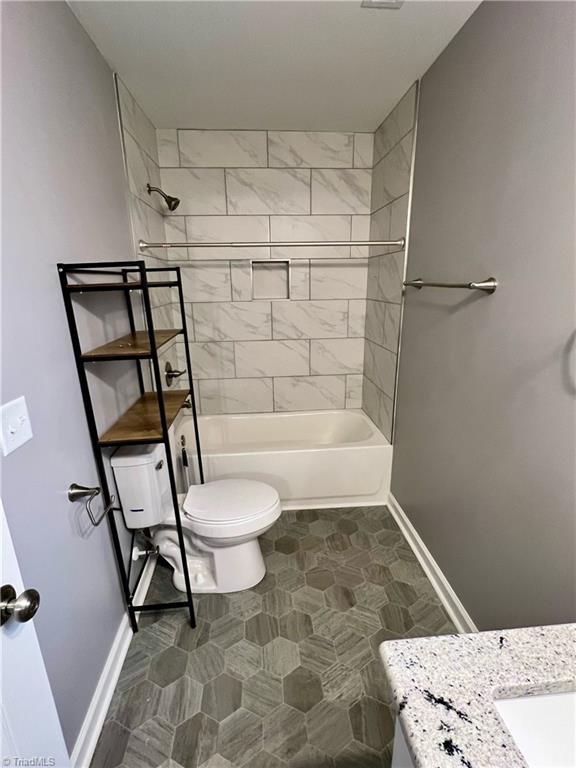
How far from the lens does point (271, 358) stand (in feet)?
9.32

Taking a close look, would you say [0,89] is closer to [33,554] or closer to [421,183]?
[33,554]

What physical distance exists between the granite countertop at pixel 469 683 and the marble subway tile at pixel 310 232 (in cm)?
244

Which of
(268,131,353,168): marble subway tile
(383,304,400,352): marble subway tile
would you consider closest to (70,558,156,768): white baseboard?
(383,304,400,352): marble subway tile

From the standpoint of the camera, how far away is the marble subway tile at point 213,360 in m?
2.77

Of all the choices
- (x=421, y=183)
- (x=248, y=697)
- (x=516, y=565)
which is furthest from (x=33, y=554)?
(x=421, y=183)

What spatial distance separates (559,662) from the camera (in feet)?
2.02

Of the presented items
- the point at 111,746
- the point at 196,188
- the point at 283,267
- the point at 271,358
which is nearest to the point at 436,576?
the point at 111,746

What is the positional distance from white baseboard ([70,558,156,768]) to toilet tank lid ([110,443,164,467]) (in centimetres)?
69

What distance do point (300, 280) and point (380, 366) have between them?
858mm

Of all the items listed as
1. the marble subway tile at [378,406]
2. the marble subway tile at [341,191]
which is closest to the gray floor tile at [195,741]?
the marble subway tile at [378,406]

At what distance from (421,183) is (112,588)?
7.55ft

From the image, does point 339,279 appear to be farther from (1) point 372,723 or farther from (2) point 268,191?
(1) point 372,723

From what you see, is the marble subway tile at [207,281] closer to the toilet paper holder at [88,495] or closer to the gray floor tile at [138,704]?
the toilet paper holder at [88,495]

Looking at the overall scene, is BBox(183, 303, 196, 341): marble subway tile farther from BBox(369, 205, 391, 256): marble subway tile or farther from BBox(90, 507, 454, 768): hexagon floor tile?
BBox(90, 507, 454, 768): hexagon floor tile
